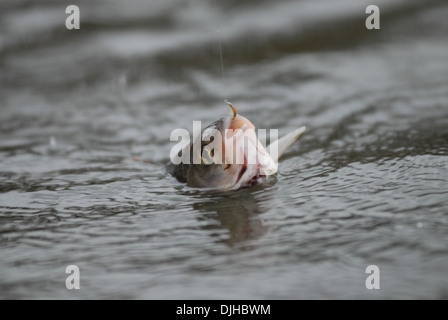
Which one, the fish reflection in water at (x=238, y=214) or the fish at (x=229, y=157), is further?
the fish at (x=229, y=157)

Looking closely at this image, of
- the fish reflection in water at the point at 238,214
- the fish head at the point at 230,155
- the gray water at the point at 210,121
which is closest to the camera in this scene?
the gray water at the point at 210,121

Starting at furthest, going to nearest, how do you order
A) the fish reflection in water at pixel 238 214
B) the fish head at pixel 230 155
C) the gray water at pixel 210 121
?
1. the fish head at pixel 230 155
2. the fish reflection in water at pixel 238 214
3. the gray water at pixel 210 121

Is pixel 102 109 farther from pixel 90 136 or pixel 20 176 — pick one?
pixel 20 176

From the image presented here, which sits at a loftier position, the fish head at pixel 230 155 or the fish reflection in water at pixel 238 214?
the fish head at pixel 230 155

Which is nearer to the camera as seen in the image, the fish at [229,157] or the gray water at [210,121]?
the gray water at [210,121]

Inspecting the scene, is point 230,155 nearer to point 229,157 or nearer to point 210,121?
point 229,157
